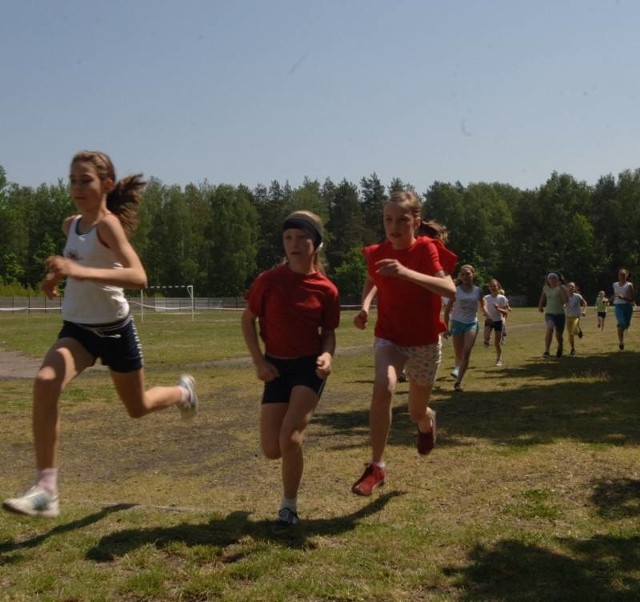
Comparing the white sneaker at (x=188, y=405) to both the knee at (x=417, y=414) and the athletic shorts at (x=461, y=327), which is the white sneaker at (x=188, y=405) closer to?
the knee at (x=417, y=414)

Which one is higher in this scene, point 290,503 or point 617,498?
point 290,503

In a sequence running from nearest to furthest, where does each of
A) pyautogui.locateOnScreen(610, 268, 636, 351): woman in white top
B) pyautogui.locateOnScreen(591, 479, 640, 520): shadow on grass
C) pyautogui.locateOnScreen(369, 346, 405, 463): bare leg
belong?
pyautogui.locateOnScreen(591, 479, 640, 520): shadow on grass, pyautogui.locateOnScreen(369, 346, 405, 463): bare leg, pyautogui.locateOnScreen(610, 268, 636, 351): woman in white top

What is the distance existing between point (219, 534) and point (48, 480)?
1.02 m

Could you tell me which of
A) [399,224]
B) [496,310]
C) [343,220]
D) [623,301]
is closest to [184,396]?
[399,224]

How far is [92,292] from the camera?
16.3 ft

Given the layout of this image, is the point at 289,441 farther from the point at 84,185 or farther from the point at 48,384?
the point at 84,185

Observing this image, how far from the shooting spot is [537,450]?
7625mm

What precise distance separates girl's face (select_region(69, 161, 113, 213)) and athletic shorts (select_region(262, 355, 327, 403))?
1.43 m

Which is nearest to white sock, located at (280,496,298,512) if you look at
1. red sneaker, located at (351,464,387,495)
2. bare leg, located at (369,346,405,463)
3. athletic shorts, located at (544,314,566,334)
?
red sneaker, located at (351,464,387,495)

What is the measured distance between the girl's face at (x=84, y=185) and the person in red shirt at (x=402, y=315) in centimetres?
191

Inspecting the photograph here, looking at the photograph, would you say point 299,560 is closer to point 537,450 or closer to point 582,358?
point 537,450

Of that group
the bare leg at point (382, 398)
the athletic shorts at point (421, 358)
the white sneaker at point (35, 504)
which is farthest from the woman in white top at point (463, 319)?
the white sneaker at point (35, 504)

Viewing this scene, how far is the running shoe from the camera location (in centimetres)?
517

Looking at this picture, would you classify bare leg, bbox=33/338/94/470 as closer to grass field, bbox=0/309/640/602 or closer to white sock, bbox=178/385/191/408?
grass field, bbox=0/309/640/602
